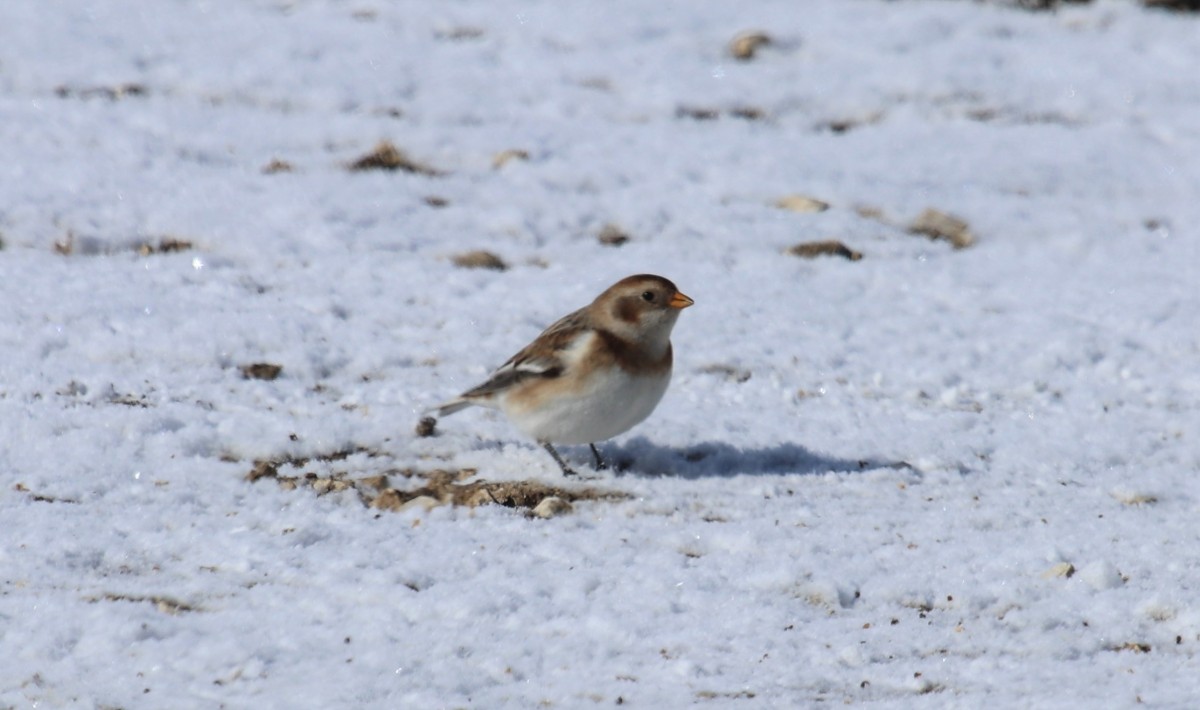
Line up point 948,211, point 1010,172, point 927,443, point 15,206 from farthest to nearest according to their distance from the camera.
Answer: point 1010,172
point 948,211
point 15,206
point 927,443

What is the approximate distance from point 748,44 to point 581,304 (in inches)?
200

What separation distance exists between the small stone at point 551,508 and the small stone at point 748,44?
24.7 ft

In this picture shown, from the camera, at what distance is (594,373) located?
20.3 ft

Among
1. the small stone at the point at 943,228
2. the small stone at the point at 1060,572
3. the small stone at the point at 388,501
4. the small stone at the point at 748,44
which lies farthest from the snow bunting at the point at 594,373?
the small stone at the point at 748,44

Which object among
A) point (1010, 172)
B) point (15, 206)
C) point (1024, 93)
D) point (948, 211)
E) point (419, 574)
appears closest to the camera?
point (419, 574)

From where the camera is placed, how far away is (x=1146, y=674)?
4484 mm

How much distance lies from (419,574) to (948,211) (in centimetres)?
602

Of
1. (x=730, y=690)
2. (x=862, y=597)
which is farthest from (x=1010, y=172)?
(x=730, y=690)

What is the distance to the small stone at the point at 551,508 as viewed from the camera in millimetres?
5770

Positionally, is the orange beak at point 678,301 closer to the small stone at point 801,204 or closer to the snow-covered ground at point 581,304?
the snow-covered ground at point 581,304

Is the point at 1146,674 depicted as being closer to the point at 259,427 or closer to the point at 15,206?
the point at 259,427

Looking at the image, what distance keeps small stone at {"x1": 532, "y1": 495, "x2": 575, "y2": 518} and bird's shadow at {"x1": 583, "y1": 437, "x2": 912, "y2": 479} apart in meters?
0.71

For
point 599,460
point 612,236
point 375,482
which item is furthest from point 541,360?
point 612,236

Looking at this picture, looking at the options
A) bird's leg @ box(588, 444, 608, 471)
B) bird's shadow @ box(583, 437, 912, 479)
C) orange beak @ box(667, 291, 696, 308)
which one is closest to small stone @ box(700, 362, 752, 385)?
bird's shadow @ box(583, 437, 912, 479)
